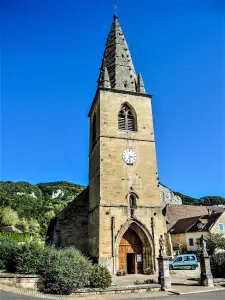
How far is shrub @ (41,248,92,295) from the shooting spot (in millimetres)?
11883

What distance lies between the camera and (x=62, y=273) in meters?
12.1

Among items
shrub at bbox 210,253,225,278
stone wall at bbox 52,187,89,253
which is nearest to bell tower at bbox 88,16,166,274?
stone wall at bbox 52,187,89,253

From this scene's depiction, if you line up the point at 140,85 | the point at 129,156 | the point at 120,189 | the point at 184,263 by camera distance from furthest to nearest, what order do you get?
the point at 140,85 → the point at 184,263 → the point at 129,156 → the point at 120,189

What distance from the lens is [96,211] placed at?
2039 centimetres

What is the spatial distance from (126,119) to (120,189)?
6.33 meters

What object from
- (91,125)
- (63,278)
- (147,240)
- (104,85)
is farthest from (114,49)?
(63,278)

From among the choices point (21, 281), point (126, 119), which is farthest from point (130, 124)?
point (21, 281)

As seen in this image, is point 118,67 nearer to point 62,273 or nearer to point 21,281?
point 62,273

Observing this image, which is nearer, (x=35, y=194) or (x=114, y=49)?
(x=114, y=49)

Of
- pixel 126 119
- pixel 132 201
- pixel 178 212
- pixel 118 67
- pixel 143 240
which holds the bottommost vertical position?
pixel 143 240

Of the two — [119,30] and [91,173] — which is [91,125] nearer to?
[91,173]

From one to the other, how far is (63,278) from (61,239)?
33.3 ft

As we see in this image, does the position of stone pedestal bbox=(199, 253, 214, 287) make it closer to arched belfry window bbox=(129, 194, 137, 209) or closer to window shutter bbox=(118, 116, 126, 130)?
arched belfry window bbox=(129, 194, 137, 209)

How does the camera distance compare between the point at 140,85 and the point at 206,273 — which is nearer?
the point at 206,273
